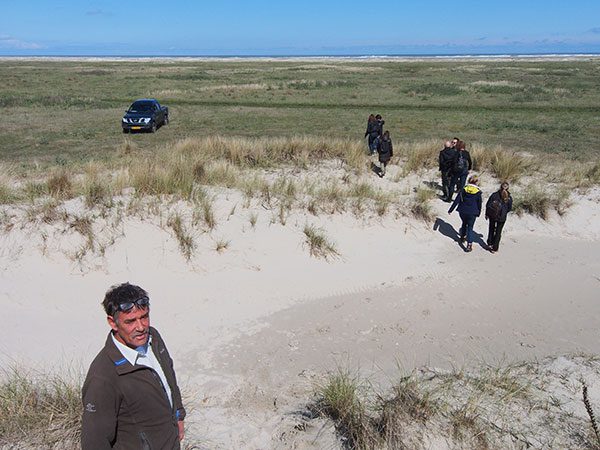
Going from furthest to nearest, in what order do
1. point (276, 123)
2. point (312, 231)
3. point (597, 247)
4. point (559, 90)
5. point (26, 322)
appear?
point (559, 90), point (276, 123), point (597, 247), point (312, 231), point (26, 322)

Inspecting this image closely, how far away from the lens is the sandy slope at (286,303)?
263 inches

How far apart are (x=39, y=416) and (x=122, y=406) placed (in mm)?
2436

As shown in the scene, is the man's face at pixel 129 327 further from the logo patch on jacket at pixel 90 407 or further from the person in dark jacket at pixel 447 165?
the person in dark jacket at pixel 447 165

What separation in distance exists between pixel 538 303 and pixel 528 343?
151 centimetres

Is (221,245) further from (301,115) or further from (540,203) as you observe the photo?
(301,115)

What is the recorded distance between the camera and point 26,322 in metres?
7.56

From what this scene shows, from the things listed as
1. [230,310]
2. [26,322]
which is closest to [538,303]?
[230,310]

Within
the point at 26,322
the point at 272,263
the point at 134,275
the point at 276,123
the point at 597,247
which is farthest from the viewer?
the point at 276,123

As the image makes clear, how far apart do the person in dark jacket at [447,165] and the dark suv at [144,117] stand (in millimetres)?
16793

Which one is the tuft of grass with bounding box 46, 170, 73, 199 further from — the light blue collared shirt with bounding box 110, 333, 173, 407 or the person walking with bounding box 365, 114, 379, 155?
the person walking with bounding box 365, 114, 379, 155

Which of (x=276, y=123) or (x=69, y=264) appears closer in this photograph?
(x=69, y=264)

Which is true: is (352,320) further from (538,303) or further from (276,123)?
(276,123)

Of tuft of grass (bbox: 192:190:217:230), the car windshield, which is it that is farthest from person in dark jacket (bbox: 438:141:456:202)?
the car windshield

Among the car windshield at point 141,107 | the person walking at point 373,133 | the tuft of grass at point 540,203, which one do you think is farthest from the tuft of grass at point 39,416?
the car windshield at point 141,107
